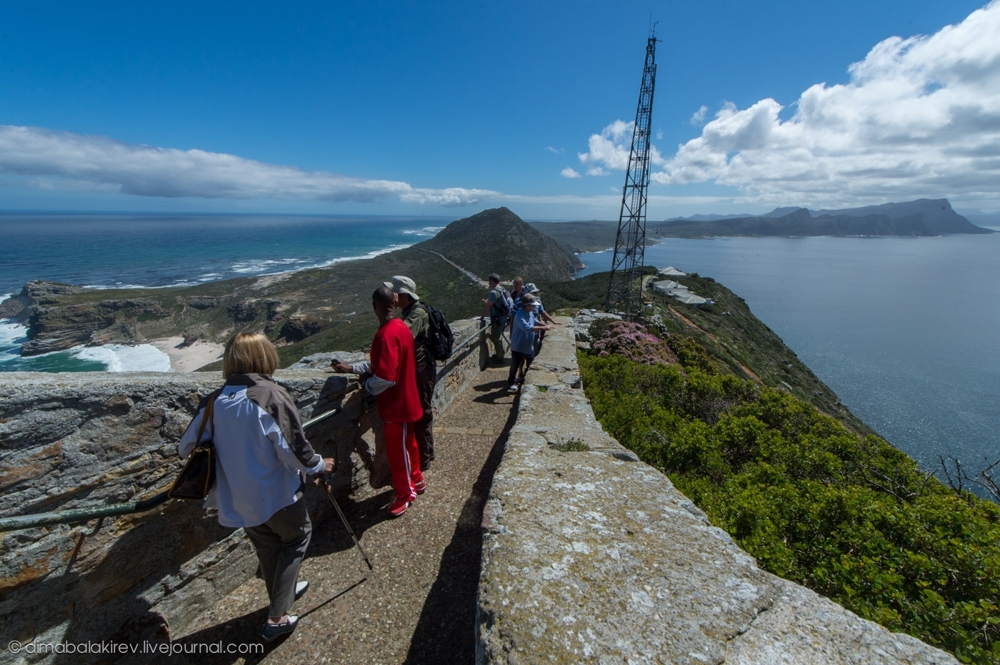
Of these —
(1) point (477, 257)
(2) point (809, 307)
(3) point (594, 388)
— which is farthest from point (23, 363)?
(2) point (809, 307)

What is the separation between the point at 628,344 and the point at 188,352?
60715mm

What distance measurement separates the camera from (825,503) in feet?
11.7

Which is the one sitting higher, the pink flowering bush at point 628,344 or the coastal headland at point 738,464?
the coastal headland at point 738,464

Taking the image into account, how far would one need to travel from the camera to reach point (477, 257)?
82.1m

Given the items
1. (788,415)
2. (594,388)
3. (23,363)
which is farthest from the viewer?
(23,363)

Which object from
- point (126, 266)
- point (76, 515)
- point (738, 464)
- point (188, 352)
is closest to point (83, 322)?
point (188, 352)

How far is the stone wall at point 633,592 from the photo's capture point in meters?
1.80

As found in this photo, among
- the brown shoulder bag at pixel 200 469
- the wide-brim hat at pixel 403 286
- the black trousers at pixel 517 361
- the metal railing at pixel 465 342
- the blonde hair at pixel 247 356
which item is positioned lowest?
the black trousers at pixel 517 361

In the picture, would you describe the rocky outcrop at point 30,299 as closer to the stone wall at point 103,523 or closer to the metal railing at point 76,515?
the stone wall at point 103,523

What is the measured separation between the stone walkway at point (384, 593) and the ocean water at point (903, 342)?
69.3 ft

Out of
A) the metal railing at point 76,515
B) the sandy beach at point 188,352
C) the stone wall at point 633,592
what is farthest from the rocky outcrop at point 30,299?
the stone wall at point 633,592

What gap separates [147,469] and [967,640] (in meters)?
4.72

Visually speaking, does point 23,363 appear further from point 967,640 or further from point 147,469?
point 967,640

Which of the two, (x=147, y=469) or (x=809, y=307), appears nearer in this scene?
(x=147, y=469)
